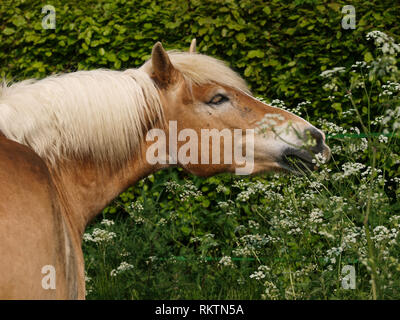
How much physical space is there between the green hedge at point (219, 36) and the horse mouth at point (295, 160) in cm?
187

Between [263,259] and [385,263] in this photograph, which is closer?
[385,263]

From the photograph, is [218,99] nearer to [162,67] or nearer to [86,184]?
[162,67]

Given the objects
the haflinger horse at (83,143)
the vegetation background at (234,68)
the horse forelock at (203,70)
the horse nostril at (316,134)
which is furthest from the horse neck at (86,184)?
the vegetation background at (234,68)

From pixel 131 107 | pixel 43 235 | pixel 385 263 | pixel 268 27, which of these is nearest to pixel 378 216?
pixel 385 263

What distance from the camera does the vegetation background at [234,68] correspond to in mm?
3959

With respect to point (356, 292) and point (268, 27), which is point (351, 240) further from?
point (268, 27)

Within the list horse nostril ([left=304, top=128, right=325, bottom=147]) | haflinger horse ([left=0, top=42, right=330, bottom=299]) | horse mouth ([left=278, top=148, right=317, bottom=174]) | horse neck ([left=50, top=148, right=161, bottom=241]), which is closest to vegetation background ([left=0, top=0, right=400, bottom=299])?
horse mouth ([left=278, top=148, right=317, bottom=174])

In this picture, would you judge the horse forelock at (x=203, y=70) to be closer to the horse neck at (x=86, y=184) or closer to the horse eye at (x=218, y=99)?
the horse eye at (x=218, y=99)

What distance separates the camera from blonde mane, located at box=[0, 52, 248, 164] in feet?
8.49

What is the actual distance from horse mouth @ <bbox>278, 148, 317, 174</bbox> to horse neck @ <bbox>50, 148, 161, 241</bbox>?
79 cm

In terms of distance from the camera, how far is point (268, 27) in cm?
536

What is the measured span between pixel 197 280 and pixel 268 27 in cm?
271

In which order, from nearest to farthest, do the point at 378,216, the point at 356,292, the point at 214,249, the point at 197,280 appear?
the point at 356,292 → the point at 378,216 → the point at 197,280 → the point at 214,249

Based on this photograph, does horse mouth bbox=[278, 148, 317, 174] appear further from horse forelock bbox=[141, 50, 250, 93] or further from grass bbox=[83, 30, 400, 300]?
horse forelock bbox=[141, 50, 250, 93]
